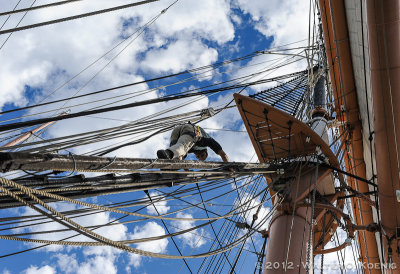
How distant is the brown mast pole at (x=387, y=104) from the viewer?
14.3 feet

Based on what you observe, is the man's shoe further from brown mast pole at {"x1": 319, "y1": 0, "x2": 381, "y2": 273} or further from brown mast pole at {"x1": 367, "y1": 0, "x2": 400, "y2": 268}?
brown mast pole at {"x1": 319, "y1": 0, "x2": 381, "y2": 273}

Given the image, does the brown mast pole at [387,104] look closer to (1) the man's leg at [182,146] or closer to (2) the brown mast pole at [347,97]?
(1) the man's leg at [182,146]

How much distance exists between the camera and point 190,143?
15.0 feet

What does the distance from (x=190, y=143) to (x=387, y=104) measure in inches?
98.4

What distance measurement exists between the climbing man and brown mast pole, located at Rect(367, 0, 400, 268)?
6.80 feet

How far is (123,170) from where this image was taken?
2.72 m

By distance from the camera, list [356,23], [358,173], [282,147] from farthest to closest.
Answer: [358,173]
[356,23]
[282,147]

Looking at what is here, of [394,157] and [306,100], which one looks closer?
[394,157]

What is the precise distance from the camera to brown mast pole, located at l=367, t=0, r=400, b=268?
172 inches

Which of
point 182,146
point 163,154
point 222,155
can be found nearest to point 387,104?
point 222,155

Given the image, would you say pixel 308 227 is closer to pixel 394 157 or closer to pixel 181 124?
pixel 394 157

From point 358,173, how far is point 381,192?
341 centimetres

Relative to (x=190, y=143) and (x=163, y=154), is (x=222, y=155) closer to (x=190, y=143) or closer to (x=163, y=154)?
(x=190, y=143)

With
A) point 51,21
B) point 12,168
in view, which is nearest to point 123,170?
point 12,168
